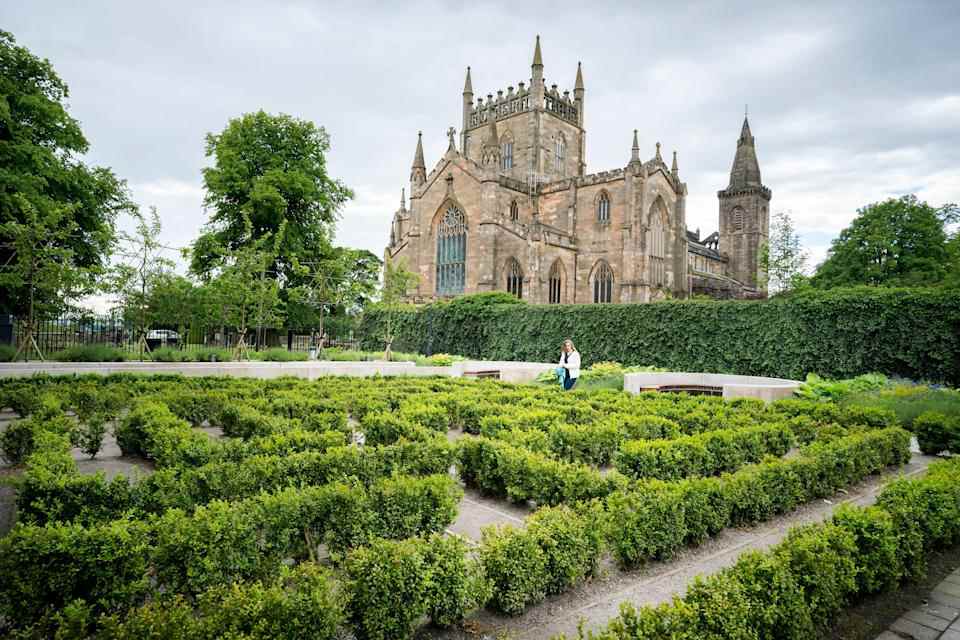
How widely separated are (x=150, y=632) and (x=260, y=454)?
3574 mm

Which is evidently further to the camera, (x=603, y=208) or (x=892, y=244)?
(x=603, y=208)

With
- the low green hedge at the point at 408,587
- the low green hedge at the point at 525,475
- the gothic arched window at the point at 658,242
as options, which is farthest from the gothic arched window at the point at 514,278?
the low green hedge at the point at 408,587

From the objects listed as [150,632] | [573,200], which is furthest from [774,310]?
[573,200]

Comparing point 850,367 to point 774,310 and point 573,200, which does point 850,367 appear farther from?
point 573,200

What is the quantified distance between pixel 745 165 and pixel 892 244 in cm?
3277

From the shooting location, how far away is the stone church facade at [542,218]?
39469 mm

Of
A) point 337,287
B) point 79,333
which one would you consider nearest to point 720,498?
point 337,287

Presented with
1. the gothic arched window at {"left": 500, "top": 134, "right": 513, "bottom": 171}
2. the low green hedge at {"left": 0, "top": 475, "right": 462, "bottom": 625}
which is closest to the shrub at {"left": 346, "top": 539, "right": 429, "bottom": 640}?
the low green hedge at {"left": 0, "top": 475, "right": 462, "bottom": 625}

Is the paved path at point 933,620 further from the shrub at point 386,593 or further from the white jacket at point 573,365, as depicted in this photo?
the white jacket at point 573,365

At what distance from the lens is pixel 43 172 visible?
21.1 meters

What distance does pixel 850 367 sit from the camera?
687 inches

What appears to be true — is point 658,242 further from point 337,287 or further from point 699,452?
point 699,452

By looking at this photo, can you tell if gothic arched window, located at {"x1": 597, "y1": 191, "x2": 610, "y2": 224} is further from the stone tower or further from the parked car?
the stone tower

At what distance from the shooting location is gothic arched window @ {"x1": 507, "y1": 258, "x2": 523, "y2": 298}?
38906 mm
